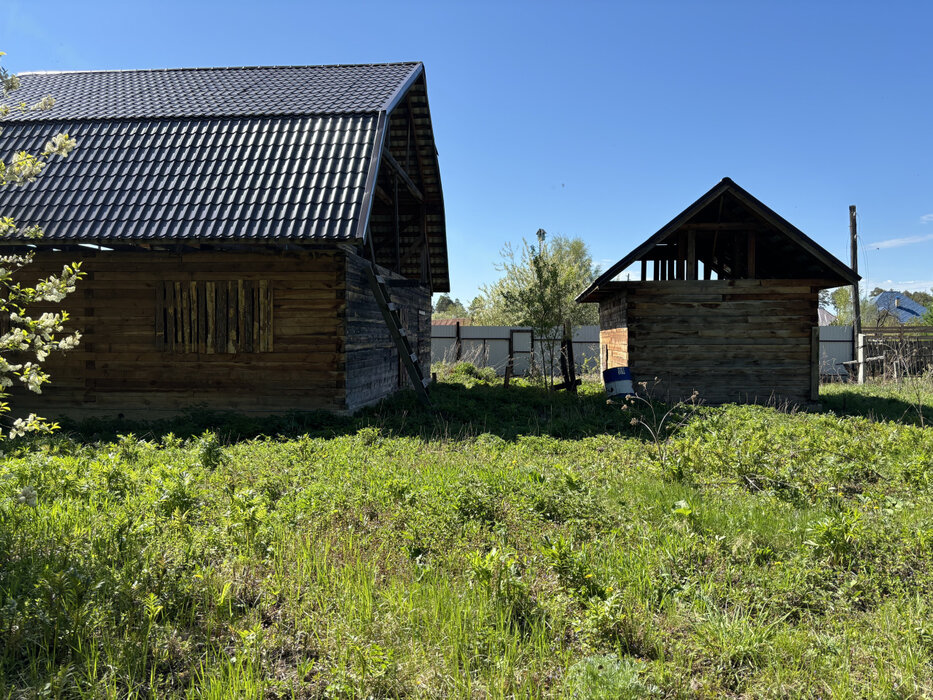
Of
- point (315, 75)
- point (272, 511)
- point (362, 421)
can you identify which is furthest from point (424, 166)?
point (272, 511)

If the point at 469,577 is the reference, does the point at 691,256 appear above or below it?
above

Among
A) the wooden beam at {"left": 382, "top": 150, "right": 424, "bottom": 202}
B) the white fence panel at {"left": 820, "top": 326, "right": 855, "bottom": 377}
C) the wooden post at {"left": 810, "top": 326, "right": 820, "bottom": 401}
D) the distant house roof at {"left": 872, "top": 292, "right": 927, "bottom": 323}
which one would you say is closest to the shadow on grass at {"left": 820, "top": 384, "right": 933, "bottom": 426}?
the wooden post at {"left": 810, "top": 326, "right": 820, "bottom": 401}

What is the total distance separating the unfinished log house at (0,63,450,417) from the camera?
1023 cm

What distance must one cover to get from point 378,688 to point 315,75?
14236 millimetres

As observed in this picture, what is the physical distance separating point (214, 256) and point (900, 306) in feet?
230

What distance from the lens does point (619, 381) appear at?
1270 cm

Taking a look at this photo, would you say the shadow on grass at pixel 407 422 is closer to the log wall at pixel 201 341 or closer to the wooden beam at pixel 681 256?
the log wall at pixel 201 341

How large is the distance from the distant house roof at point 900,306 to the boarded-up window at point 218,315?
60976mm

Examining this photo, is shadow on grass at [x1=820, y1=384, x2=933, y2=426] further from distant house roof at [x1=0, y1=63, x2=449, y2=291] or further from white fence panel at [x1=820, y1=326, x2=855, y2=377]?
distant house roof at [x1=0, y1=63, x2=449, y2=291]

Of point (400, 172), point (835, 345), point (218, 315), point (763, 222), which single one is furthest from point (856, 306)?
point (218, 315)

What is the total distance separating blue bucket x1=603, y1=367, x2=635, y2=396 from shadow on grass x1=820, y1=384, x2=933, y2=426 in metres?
3.90

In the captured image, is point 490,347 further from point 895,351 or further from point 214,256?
point 214,256

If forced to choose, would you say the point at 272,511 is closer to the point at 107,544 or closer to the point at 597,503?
the point at 107,544

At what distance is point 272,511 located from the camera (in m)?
5.05
